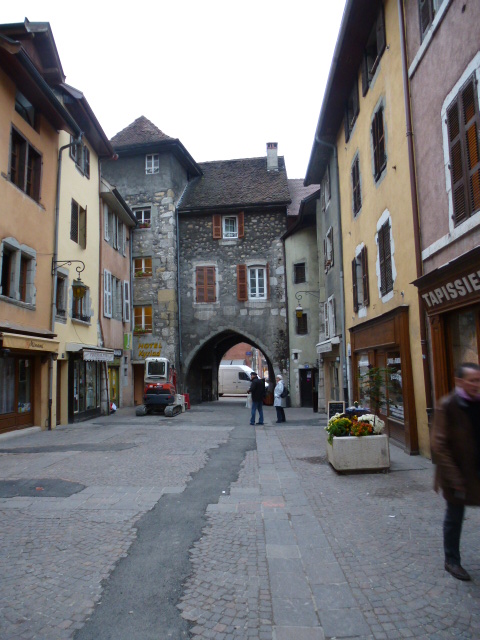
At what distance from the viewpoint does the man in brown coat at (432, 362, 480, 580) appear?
359 centimetres

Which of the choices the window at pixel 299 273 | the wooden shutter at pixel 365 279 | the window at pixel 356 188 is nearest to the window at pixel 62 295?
the window at pixel 356 188

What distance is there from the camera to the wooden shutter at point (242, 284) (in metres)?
25.0

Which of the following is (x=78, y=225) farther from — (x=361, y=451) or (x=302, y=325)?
(x=361, y=451)

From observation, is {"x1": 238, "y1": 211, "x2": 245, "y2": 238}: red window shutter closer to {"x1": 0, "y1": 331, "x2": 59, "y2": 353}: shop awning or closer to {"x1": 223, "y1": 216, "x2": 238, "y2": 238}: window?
{"x1": 223, "y1": 216, "x2": 238, "y2": 238}: window

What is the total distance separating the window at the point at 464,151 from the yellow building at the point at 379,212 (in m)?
1.51

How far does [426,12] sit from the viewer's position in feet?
27.3

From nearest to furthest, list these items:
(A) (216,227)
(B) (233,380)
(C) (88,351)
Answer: (C) (88,351) → (A) (216,227) → (B) (233,380)

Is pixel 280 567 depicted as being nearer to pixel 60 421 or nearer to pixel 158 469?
pixel 158 469

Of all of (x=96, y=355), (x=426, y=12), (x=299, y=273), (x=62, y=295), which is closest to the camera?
(x=426, y=12)

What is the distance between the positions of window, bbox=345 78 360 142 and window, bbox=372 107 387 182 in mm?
1862

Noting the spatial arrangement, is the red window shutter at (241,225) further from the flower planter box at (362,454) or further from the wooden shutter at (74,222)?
the flower planter box at (362,454)

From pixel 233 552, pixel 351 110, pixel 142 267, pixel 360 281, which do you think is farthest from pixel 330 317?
pixel 233 552

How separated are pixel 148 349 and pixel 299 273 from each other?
26.9ft

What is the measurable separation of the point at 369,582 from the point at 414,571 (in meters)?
0.41
